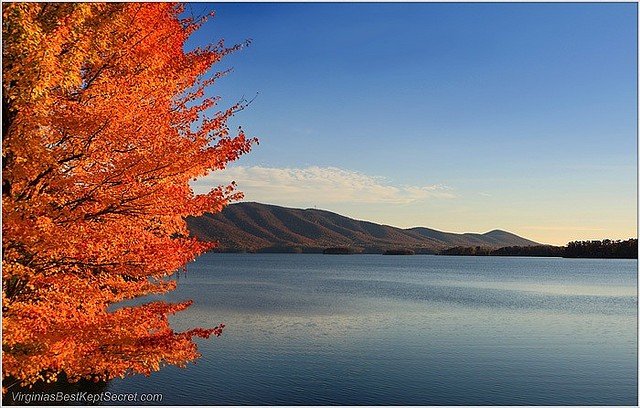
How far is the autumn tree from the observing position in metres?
10.4

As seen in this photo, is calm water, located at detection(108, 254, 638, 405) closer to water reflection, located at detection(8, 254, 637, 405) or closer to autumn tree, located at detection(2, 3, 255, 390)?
water reflection, located at detection(8, 254, 637, 405)

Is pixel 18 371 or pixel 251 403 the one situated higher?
pixel 18 371

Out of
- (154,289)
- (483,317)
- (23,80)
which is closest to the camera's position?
(23,80)

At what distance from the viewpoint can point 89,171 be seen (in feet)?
37.5

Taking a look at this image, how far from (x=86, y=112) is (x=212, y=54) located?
388 cm

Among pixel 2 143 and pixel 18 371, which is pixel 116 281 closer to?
pixel 18 371

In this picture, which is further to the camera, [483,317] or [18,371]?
[483,317]

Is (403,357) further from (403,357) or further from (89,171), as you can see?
(89,171)

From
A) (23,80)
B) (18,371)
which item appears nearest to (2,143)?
(23,80)

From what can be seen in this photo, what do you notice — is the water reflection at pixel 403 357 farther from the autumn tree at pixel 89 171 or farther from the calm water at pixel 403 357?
the autumn tree at pixel 89 171

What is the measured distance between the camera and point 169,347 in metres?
13.5

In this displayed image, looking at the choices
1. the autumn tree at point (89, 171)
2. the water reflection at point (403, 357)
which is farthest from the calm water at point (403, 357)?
the autumn tree at point (89, 171)

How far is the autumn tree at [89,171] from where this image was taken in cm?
1041

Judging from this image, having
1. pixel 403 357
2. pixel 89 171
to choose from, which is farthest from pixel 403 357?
pixel 89 171
